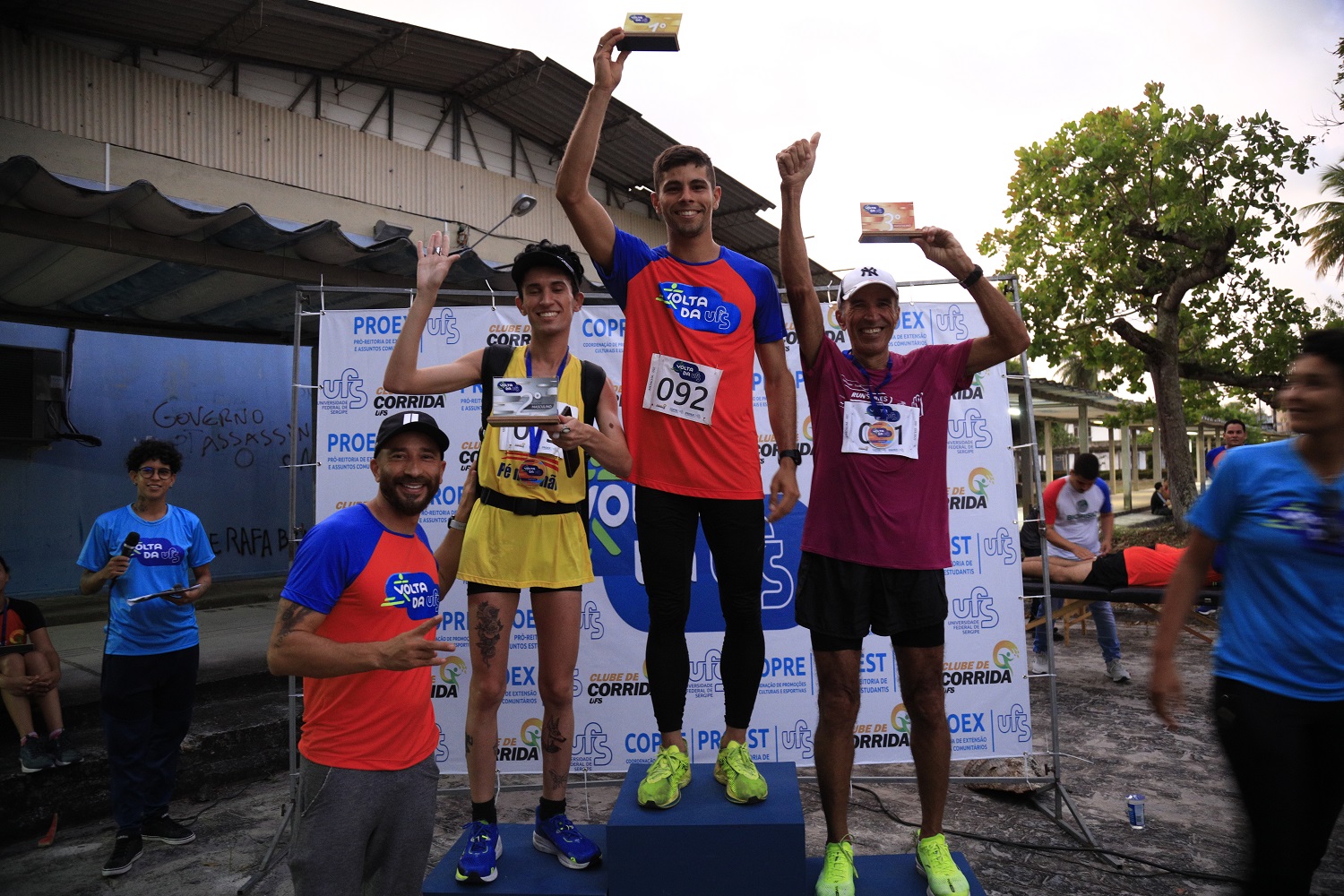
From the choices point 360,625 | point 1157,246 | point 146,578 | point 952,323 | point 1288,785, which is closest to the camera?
point 1288,785

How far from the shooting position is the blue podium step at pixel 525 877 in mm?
2326

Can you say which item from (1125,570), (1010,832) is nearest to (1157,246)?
(1125,570)

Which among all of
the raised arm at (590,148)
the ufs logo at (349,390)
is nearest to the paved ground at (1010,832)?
the ufs logo at (349,390)

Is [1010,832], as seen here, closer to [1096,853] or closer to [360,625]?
[1096,853]

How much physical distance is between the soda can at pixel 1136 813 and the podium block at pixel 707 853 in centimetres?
233

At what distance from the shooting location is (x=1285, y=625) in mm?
1943

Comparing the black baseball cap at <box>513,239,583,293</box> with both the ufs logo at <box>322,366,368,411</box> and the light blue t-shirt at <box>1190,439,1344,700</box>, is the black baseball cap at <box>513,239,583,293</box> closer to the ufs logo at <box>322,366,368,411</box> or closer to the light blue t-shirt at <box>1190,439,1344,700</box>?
the ufs logo at <box>322,366,368,411</box>

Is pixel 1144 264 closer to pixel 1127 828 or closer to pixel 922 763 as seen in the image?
pixel 1127 828

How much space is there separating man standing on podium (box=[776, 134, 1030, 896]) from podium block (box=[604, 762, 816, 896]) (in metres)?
0.17

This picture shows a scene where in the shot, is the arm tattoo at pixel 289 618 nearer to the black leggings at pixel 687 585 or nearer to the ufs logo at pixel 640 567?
the black leggings at pixel 687 585

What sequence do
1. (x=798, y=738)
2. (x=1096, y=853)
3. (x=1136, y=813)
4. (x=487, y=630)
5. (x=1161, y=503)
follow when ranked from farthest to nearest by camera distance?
Answer: (x=1161, y=503)
(x=798, y=738)
(x=1136, y=813)
(x=1096, y=853)
(x=487, y=630)

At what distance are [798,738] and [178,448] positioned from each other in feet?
24.5


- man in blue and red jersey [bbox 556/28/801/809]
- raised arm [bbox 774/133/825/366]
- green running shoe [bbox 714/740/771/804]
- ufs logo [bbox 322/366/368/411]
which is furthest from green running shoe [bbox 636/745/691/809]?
ufs logo [bbox 322/366/368/411]

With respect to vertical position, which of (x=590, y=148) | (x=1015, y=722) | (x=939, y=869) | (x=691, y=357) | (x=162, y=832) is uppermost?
(x=590, y=148)
